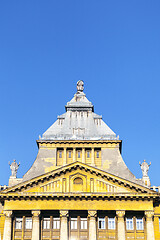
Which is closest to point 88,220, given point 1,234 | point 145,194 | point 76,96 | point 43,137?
point 145,194

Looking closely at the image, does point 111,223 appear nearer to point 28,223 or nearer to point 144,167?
point 144,167

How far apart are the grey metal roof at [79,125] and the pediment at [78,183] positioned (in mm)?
7438

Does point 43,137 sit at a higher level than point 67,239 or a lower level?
higher

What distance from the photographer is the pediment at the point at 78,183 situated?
4988 cm

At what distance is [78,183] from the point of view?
50969 mm

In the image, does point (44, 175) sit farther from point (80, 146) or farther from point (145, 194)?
point (145, 194)

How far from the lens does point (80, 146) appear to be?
56.6 m

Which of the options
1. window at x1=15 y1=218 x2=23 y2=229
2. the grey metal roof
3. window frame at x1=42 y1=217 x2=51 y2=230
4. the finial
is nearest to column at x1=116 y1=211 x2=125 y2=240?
window frame at x1=42 y1=217 x2=51 y2=230

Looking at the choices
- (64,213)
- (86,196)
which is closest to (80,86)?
(86,196)

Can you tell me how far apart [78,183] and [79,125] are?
11771 mm

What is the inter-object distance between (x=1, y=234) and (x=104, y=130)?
66.1 ft

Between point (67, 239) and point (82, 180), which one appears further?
point (82, 180)

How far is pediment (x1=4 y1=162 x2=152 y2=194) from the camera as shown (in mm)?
49875

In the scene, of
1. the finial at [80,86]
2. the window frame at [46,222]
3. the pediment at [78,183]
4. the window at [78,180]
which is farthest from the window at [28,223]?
the finial at [80,86]
